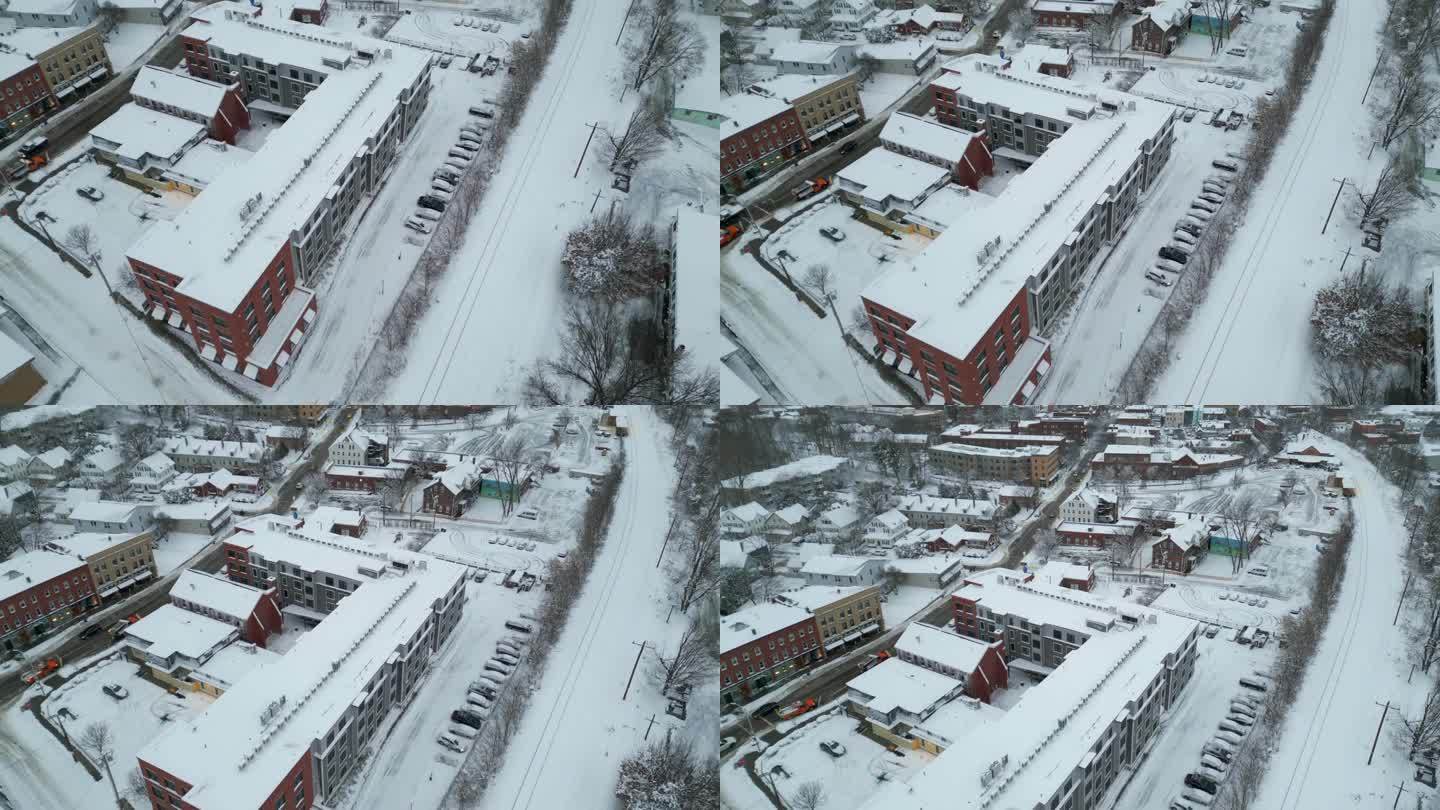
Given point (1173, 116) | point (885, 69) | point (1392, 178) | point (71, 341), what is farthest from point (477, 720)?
point (1392, 178)

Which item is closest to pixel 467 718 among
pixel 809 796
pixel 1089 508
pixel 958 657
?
pixel 809 796

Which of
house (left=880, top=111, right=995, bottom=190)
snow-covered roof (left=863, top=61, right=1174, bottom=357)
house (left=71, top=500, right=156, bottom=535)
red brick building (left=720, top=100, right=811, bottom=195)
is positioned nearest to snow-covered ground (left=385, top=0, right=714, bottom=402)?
red brick building (left=720, top=100, right=811, bottom=195)

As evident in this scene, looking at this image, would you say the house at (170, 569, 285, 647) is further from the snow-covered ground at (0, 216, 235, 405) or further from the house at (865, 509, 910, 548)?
the house at (865, 509, 910, 548)

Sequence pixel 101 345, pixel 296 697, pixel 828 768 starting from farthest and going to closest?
1. pixel 101 345
2. pixel 828 768
3. pixel 296 697

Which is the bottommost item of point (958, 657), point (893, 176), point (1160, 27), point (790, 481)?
point (958, 657)

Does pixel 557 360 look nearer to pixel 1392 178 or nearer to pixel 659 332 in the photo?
pixel 659 332

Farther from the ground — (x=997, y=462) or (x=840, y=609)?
(x=997, y=462)

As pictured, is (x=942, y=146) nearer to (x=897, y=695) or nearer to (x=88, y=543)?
(x=897, y=695)
